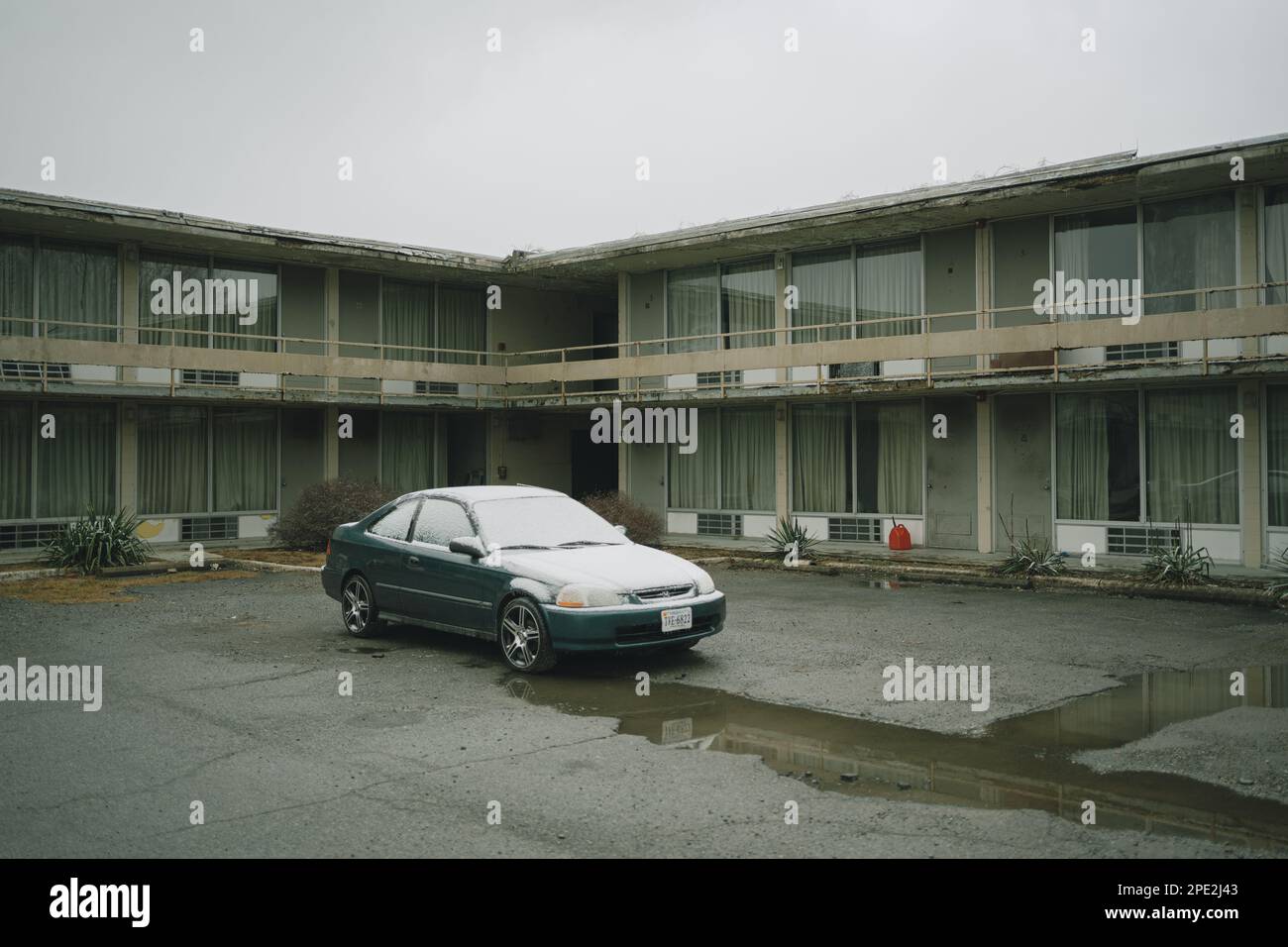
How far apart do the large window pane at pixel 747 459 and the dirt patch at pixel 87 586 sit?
33.6ft

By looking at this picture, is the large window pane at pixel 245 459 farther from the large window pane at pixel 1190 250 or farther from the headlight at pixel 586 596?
the large window pane at pixel 1190 250

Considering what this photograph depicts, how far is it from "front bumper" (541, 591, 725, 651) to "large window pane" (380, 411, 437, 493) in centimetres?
1722

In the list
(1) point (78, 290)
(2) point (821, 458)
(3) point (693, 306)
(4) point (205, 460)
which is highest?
(3) point (693, 306)

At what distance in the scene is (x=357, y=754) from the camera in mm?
6797

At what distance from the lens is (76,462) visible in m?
21.1

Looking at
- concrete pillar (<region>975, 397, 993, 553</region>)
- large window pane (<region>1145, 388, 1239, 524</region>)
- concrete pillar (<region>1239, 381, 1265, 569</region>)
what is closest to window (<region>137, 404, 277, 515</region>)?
concrete pillar (<region>975, 397, 993, 553</region>)

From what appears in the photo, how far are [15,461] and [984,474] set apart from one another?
17.9m

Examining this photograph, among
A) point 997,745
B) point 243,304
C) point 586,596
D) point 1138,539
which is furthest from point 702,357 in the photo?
point 997,745

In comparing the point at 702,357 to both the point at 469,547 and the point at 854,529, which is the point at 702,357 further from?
the point at 469,547

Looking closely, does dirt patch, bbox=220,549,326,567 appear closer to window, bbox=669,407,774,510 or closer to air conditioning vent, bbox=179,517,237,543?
air conditioning vent, bbox=179,517,237,543

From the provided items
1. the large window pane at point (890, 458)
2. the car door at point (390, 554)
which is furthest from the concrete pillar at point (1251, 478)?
the car door at point (390, 554)
